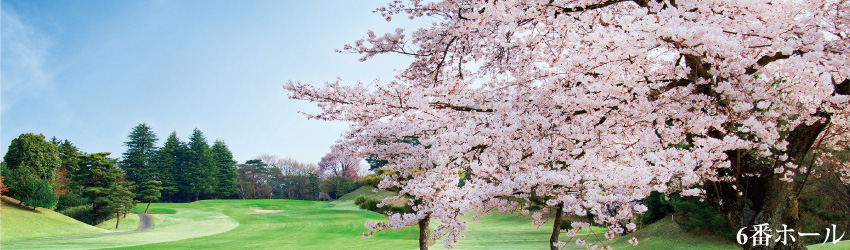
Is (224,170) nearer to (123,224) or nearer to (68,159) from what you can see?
(68,159)

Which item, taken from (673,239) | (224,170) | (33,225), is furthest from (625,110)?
(224,170)

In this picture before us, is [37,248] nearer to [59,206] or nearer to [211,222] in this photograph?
[211,222]

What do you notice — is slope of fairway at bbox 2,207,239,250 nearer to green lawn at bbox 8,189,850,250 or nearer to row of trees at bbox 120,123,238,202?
green lawn at bbox 8,189,850,250

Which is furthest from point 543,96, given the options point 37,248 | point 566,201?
point 37,248

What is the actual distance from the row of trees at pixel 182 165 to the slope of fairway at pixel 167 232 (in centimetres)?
839

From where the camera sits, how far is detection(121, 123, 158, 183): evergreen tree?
41469mm

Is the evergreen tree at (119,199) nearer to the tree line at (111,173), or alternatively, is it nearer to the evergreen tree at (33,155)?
the tree line at (111,173)

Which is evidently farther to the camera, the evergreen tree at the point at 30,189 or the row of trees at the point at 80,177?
the row of trees at the point at 80,177

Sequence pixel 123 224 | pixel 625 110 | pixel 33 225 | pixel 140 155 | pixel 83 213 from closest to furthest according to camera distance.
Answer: pixel 625 110 < pixel 33 225 < pixel 83 213 < pixel 123 224 < pixel 140 155

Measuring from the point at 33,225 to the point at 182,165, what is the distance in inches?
900

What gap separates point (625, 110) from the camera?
4.88m

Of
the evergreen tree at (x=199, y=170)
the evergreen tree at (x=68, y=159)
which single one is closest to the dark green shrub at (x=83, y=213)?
the evergreen tree at (x=68, y=159)

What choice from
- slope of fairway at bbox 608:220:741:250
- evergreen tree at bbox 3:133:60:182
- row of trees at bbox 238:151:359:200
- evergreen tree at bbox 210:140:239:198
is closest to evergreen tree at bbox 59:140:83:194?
evergreen tree at bbox 3:133:60:182

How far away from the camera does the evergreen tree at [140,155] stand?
4147 cm
